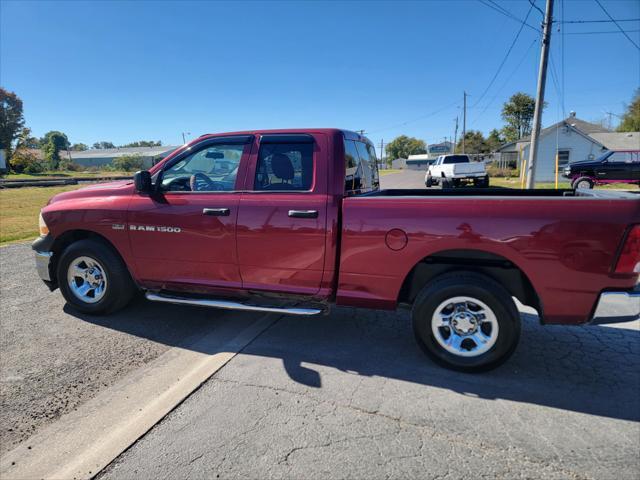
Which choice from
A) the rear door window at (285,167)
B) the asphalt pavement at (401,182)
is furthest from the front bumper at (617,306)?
the asphalt pavement at (401,182)

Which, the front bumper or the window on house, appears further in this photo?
the window on house

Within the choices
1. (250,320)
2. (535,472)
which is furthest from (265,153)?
(535,472)

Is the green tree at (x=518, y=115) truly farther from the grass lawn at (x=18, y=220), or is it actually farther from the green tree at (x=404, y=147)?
the grass lawn at (x=18, y=220)

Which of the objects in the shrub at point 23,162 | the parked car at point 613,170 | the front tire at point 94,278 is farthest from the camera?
the shrub at point 23,162

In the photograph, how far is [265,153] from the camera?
393 centimetres

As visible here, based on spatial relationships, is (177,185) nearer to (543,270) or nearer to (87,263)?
(87,263)

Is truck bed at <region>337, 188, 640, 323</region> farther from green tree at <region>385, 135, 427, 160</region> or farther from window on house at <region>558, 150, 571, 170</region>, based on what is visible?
green tree at <region>385, 135, 427, 160</region>

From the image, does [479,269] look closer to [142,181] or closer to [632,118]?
[142,181]

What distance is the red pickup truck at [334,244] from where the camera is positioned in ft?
9.86

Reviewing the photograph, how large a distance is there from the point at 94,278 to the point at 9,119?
7849 cm

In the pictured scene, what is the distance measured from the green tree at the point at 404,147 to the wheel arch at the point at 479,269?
13013 cm

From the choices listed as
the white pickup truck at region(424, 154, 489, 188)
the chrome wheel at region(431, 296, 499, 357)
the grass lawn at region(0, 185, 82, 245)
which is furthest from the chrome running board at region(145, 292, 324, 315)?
the white pickup truck at region(424, 154, 489, 188)

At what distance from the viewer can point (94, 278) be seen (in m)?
4.48

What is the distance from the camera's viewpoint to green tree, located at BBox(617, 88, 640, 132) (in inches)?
2094
